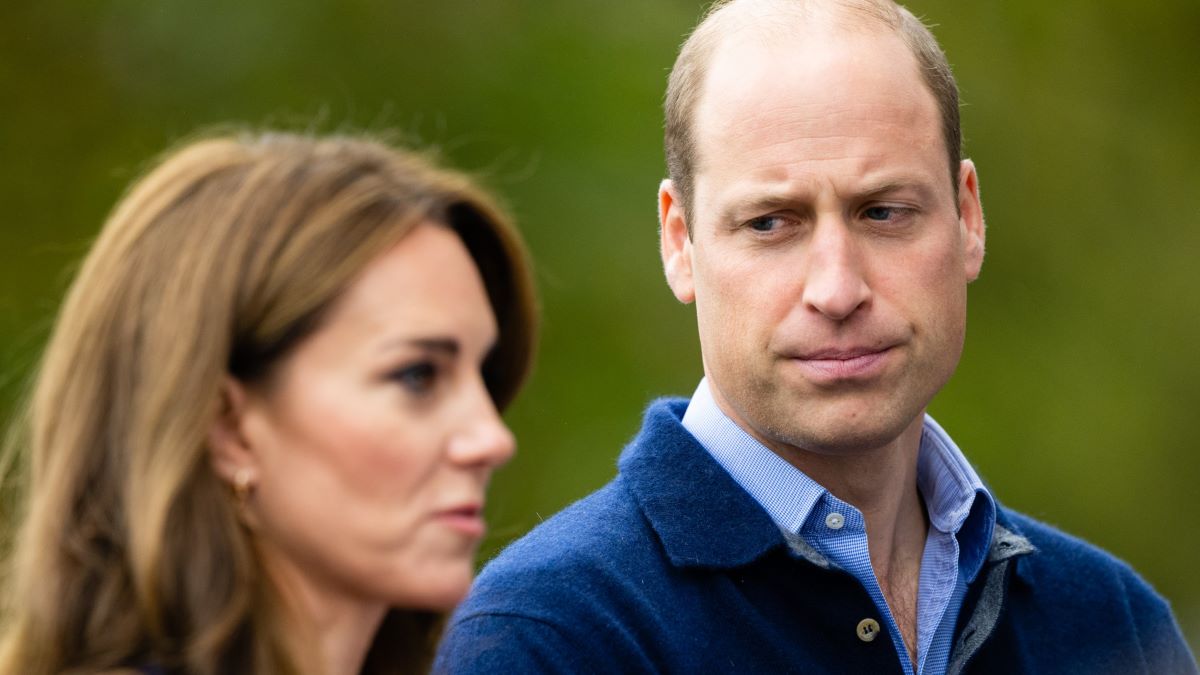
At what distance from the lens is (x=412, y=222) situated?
7.36 feet

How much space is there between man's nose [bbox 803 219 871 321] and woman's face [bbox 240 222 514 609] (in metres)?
0.81

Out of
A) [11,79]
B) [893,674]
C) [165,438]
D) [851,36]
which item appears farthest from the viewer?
[11,79]

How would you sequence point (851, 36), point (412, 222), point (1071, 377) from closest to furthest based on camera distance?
1. point (412, 222)
2. point (851, 36)
3. point (1071, 377)

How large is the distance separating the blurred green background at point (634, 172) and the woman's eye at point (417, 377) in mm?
4906

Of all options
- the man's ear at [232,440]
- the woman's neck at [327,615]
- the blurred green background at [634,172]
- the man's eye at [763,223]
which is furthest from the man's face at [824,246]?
the blurred green background at [634,172]

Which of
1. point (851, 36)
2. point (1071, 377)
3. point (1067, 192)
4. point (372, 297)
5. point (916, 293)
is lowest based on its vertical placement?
point (1071, 377)

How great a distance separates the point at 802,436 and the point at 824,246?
1.01 ft

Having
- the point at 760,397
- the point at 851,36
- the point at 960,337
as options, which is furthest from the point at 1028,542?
the point at 851,36

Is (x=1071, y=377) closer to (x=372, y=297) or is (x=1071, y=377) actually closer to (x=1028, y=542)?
(x=1028, y=542)

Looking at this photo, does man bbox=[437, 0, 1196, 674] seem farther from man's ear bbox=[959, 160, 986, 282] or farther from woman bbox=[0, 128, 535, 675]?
woman bbox=[0, 128, 535, 675]

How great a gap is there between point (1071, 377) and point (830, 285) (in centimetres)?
624

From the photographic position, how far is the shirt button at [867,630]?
2.84 metres

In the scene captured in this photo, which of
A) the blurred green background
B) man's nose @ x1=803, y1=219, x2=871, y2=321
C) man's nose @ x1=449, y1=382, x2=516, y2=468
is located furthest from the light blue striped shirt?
the blurred green background

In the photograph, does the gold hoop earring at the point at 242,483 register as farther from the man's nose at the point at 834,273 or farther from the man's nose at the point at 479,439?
the man's nose at the point at 834,273
